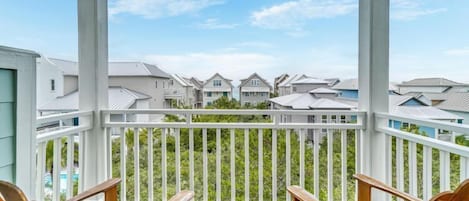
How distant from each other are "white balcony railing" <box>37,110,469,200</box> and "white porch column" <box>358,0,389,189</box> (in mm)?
61

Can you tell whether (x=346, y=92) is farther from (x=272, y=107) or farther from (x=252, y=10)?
(x=252, y=10)

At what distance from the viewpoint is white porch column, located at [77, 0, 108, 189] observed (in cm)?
272

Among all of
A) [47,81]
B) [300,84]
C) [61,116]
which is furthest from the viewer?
[300,84]

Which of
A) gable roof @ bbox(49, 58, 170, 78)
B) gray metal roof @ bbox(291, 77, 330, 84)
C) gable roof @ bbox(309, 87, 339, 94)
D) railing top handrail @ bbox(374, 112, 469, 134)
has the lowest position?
railing top handrail @ bbox(374, 112, 469, 134)

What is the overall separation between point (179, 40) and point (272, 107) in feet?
3.12

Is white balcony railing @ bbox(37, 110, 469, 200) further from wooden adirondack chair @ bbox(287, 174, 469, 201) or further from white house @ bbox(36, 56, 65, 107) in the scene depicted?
wooden adirondack chair @ bbox(287, 174, 469, 201)

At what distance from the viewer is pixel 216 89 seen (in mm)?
2883

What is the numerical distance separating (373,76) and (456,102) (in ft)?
1.89

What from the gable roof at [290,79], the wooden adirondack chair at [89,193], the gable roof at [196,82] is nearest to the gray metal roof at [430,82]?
the gable roof at [290,79]

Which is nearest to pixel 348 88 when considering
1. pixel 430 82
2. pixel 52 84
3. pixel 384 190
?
pixel 430 82

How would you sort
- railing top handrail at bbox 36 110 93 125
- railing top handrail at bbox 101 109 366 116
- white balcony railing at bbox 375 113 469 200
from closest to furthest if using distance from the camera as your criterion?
1. white balcony railing at bbox 375 113 469 200
2. railing top handrail at bbox 36 110 93 125
3. railing top handrail at bbox 101 109 366 116

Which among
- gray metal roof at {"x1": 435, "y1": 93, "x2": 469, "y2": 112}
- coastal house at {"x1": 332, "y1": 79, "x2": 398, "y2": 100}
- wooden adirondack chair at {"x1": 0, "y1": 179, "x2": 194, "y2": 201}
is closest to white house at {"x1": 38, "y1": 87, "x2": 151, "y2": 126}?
wooden adirondack chair at {"x1": 0, "y1": 179, "x2": 194, "y2": 201}

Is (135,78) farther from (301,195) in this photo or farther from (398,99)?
(398,99)

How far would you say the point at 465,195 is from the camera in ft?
4.23
